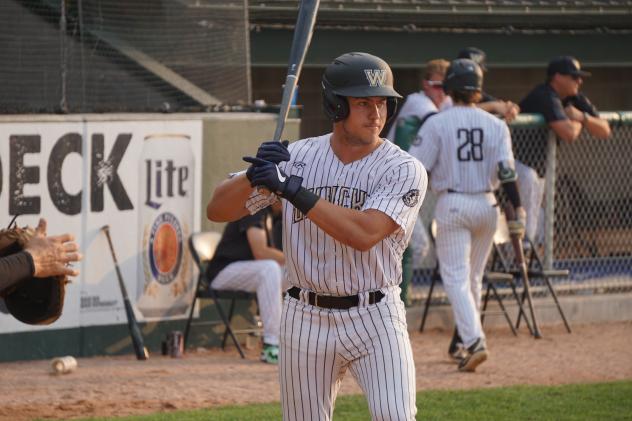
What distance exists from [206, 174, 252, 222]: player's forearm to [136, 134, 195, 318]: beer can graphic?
14.9 ft

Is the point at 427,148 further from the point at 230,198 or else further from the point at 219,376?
the point at 230,198

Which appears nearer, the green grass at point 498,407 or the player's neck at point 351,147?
the player's neck at point 351,147

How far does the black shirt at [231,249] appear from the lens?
370 inches

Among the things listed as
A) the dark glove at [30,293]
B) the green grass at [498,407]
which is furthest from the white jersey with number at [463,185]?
the dark glove at [30,293]

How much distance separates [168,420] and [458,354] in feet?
8.69

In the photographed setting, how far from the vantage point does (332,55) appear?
12.9m

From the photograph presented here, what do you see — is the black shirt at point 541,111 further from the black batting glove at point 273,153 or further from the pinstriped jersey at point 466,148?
the black batting glove at point 273,153

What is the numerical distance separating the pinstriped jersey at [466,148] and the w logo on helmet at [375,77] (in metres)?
3.87

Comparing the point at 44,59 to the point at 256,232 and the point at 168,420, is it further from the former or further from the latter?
the point at 168,420

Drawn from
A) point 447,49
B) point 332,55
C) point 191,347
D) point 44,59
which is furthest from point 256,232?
point 447,49

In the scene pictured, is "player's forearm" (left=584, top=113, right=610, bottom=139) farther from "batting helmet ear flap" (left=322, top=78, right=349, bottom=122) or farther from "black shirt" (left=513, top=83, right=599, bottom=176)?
"batting helmet ear flap" (left=322, top=78, right=349, bottom=122)

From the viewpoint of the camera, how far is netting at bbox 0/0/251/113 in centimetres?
948

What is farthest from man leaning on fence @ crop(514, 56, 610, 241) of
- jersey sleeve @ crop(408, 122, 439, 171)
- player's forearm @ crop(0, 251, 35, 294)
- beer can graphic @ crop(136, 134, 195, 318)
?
player's forearm @ crop(0, 251, 35, 294)

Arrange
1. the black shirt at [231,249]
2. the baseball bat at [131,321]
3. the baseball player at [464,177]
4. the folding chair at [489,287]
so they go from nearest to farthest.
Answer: the baseball player at [464,177] < the baseball bat at [131,321] < the black shirt at [231,249] < the folding chair at [489,287]
